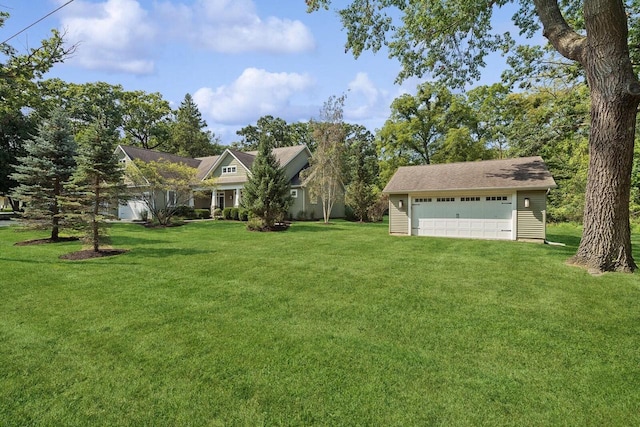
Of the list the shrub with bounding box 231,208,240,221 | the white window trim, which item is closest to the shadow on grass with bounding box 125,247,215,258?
the shrub with bounding box 231,208,240,221

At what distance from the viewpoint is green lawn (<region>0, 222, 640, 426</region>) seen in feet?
9.01

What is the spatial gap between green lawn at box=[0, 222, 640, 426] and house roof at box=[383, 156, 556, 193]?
603 centimetres

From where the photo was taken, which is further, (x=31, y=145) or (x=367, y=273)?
(x=31, y=145)

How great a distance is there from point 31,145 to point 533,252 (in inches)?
724

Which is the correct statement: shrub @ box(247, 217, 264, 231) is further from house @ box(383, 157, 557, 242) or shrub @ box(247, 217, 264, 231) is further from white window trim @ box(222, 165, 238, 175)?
white window trim @ box(222, 165, 238, 175)

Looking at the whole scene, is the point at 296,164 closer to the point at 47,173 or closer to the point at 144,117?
the point at 47,173

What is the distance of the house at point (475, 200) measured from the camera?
41.6 feet

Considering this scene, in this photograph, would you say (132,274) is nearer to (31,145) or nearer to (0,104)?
(31,145)

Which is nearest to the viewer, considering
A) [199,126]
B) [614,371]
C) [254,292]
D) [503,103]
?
[614,371]

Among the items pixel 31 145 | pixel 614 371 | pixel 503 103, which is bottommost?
pixel 614 371

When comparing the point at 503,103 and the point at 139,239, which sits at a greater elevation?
the point at 503,103

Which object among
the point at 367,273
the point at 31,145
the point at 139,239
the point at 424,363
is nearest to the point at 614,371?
the point at 424,363

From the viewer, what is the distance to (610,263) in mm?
7375

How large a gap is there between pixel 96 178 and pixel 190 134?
30266 millimetres
